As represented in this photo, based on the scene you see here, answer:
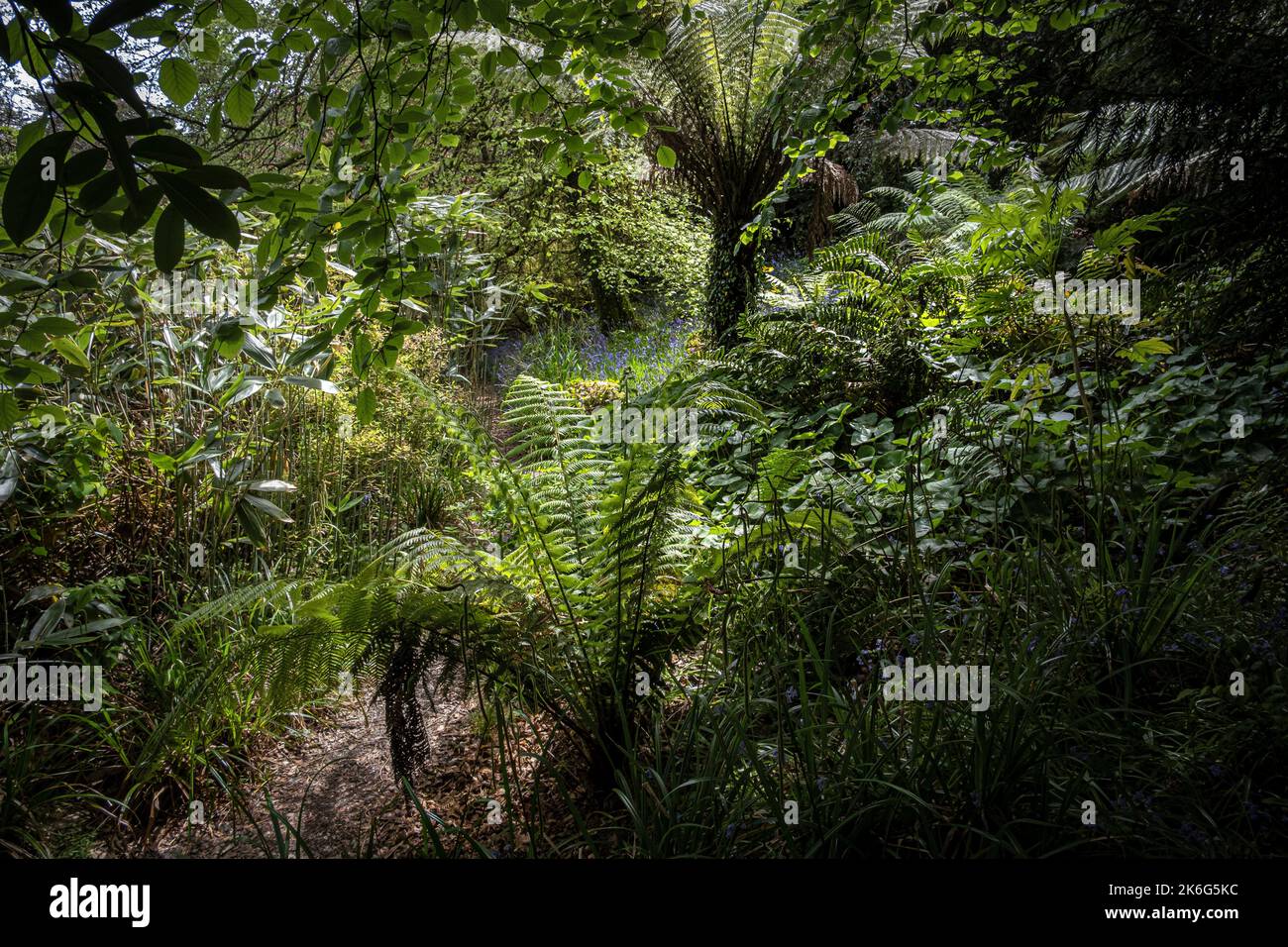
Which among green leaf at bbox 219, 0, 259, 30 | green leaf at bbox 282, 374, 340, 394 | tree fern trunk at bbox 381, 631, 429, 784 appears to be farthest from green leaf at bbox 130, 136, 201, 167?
green leaf at bbox 282, 374, 340, 394

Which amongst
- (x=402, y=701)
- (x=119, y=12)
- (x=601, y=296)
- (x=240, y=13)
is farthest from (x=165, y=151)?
(x=601, y=296)

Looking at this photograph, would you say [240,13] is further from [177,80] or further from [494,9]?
[494,9]

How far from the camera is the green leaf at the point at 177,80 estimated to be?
3.64 feet

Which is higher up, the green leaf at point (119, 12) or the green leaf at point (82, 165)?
the green leaf at point (119, 12)

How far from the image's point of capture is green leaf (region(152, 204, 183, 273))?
73 centimetres

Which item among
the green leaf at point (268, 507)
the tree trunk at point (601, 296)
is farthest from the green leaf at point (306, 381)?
the tree trunk at point (601, 296)

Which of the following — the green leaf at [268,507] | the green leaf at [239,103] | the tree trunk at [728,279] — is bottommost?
the green leaf at [268,507]

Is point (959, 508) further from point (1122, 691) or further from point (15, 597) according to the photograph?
point (15, 597)

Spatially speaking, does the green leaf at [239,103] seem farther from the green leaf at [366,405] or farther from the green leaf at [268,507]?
the green leaf at [268,507]

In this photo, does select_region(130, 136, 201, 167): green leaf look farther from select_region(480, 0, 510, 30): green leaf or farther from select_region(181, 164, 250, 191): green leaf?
select_region(480, 0, 510, 30): green leaf

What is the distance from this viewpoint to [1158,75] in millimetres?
1731

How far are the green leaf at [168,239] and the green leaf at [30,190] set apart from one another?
9 centimetres

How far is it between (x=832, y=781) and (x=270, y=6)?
4969 mm
